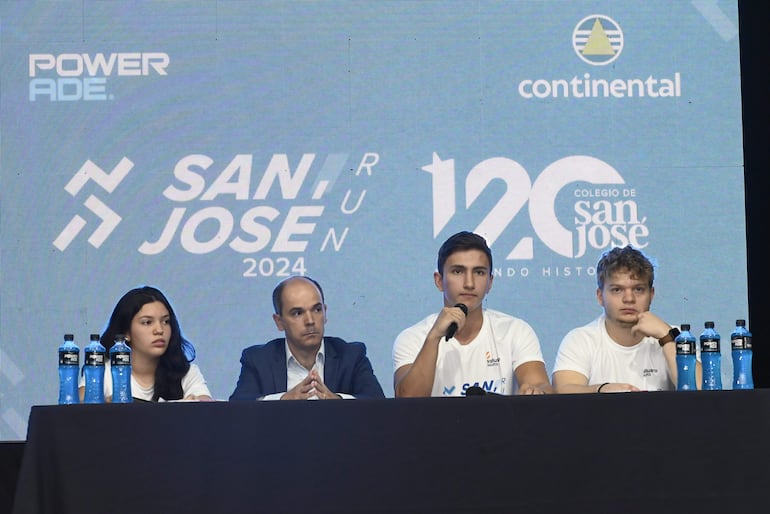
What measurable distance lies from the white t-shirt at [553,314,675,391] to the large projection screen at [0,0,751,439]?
1.61 ft

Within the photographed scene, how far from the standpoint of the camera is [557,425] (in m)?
2.10

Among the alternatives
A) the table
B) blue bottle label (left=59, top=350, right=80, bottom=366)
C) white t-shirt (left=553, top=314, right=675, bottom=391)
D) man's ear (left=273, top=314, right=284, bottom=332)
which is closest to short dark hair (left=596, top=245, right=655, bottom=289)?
white t-shirt (left=553, top=314, right=675, bottom=391)

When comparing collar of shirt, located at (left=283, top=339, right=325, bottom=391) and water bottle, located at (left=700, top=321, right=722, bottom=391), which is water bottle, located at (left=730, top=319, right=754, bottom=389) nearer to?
water bottle, located at (left=700, top=321, right=722, bottom=391)

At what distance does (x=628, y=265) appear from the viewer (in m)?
3.49

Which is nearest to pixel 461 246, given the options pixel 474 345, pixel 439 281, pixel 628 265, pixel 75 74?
pixel 439 281

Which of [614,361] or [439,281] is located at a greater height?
[439,281]

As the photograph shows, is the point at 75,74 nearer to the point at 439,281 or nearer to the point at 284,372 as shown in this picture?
the point at 284,372

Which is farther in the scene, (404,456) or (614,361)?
(614,361)

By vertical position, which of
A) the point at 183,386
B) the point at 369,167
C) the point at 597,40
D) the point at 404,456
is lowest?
the point at 404,456

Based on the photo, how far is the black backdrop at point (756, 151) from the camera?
400 centimetres

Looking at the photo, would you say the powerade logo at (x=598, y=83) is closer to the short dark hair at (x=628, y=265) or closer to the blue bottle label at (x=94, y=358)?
the short dark hair at (x=628, y=265)

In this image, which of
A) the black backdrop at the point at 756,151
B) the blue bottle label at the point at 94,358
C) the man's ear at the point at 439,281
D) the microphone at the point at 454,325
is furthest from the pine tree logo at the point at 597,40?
the blue bottle label at the point at 94,358

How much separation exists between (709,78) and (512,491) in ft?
8.19

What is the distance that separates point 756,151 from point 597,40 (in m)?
0.78
